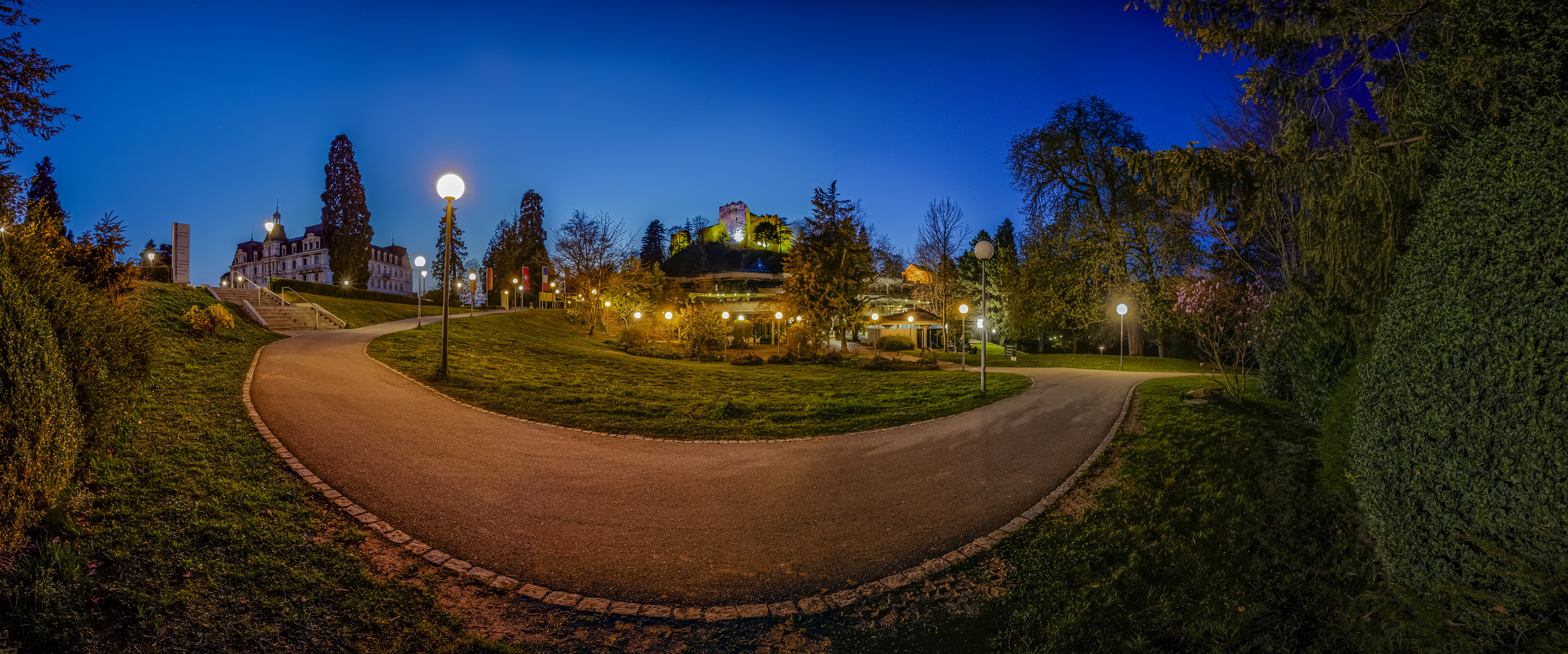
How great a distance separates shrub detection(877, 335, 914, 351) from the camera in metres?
33.2

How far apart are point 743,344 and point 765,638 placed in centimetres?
2614

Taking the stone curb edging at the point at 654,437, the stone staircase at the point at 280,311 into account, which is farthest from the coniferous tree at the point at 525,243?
the stone curb edging at the point at 654,437

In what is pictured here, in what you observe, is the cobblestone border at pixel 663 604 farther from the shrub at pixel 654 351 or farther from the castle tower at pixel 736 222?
the castle tower at pixel 736 222

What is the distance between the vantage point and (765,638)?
10.6 ft

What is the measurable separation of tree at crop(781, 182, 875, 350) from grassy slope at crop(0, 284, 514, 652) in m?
20.1

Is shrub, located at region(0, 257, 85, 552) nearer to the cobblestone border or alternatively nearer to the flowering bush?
the cobblestone border

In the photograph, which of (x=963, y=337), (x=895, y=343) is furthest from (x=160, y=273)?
(x=895, y=343)

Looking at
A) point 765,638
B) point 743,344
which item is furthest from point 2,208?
point 743,344

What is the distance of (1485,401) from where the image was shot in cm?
287

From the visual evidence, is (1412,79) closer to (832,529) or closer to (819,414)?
(832,529)

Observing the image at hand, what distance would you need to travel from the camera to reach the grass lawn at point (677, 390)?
367 inches

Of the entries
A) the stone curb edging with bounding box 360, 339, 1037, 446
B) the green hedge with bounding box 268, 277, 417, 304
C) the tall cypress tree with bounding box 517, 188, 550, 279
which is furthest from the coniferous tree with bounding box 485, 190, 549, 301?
the stone curb edging with bounding box 360, 339, 1037, 446

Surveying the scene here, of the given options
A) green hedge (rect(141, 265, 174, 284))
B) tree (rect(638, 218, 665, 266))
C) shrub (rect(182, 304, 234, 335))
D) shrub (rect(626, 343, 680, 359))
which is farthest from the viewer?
tree (rect(638, 218, 665, 266))

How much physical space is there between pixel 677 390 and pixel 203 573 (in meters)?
9.90
